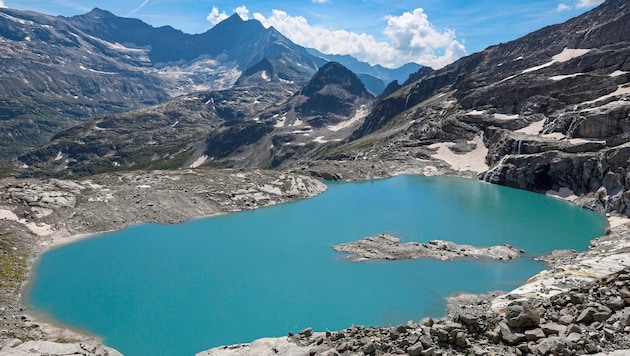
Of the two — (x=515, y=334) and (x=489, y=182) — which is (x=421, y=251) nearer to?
(x=515, y=334)

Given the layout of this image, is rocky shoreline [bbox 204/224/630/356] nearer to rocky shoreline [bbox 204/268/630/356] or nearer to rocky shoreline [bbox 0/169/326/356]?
rocky shoreline [bbox 204/268/630/356]

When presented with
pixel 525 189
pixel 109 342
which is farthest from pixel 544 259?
pixel 525 189

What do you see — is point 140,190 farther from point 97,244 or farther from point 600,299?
point 600,299

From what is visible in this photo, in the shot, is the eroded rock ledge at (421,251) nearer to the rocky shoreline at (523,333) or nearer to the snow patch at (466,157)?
the rocky shoreline at (523,333)

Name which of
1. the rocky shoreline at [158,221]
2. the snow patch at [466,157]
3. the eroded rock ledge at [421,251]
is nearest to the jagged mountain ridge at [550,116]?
the snow patch at [466,157]

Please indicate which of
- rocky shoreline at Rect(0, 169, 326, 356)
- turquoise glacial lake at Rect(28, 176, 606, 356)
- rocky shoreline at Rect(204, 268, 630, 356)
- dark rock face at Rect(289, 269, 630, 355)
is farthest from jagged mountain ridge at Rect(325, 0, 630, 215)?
dark rock face at Rect(289, 269, 630, 355)
